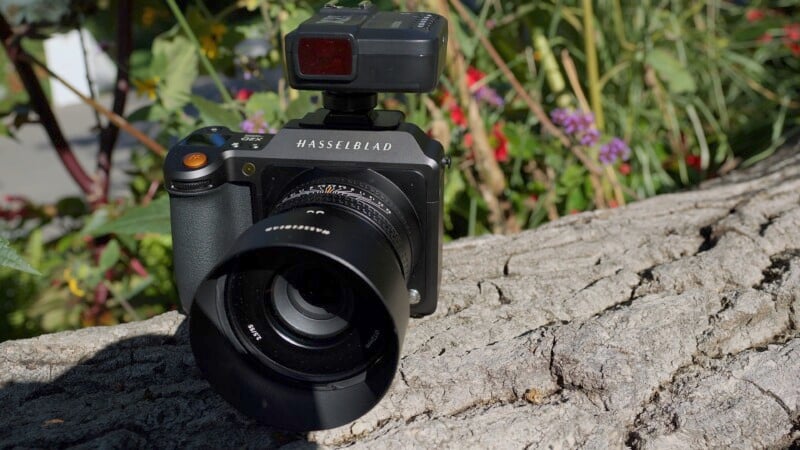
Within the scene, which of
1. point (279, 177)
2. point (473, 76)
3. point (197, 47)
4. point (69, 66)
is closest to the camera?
point (279, 177)

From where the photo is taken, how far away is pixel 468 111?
2.08 metres

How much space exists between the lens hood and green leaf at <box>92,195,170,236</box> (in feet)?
1.69

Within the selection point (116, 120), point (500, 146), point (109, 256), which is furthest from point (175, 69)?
point (500, 146)

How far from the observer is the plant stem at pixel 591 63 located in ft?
7.36

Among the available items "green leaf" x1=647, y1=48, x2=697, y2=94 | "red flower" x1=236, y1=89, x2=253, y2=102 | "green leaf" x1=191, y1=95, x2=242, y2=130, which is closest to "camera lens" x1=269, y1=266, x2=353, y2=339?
"green leaf" x1=191, y1=95, x2=242, y2=130

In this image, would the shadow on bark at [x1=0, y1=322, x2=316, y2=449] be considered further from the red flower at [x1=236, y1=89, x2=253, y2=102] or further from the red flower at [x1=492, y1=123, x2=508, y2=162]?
the red flower at [x1=492, y1=123, x2=508, y2=162]

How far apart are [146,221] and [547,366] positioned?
86 cm

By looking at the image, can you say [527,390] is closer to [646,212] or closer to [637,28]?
[646,212]

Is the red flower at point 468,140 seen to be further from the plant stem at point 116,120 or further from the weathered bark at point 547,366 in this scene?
the plant stem at point 116,120

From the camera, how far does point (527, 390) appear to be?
121 centimetres

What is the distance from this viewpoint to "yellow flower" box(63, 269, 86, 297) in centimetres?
203

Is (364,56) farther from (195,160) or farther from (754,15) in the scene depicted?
(754,15)

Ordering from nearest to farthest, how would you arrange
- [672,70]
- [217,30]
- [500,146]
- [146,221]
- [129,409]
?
[129,409]
[146,221]
[217,30]
[500,146]
[672,70]

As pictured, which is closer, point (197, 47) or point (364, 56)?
point (364, 56)
